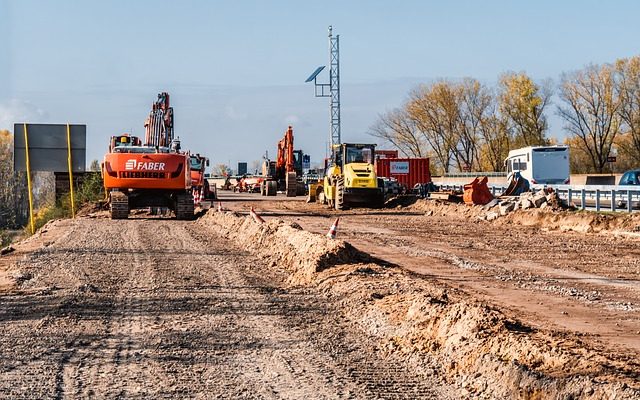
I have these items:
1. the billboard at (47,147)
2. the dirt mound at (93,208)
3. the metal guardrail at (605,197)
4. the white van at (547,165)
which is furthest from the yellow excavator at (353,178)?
the billboard at (47,147)

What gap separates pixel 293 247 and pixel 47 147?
1733 cm

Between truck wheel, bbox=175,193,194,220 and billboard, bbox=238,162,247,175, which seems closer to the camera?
truck wheel, bbox=175,193,194,220

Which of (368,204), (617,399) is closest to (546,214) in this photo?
(368,204)

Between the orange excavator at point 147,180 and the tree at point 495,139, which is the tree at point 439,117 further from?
the orange excavator at point 147,180

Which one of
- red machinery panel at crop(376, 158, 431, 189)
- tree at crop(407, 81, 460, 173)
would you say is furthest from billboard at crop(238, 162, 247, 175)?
red machinery panel at crop(376, 158, 431, 189)

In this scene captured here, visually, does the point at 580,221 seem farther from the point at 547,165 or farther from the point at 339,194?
the point at 547,165

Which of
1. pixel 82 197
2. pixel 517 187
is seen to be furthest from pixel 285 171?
pixel 517 187

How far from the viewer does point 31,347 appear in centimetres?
952

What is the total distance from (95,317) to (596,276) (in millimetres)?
8194

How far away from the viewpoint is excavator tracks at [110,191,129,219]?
31828 mm

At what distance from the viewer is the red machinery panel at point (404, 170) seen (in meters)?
52.2

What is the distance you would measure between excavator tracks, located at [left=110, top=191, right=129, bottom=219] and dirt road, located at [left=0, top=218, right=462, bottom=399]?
14082mm

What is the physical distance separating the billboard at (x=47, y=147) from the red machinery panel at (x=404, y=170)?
21.5 m

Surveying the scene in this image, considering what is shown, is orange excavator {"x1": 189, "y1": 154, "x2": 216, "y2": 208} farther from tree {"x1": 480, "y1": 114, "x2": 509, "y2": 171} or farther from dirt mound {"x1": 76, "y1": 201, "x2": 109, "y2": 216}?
tree {"x1": 480, "y1": 114, "x2": 509, "y2": 171}
